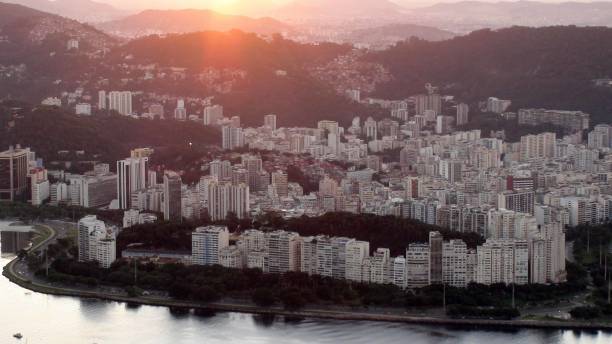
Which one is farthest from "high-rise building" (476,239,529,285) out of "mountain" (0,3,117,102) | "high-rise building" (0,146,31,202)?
"mountain" (0,3,117,102)

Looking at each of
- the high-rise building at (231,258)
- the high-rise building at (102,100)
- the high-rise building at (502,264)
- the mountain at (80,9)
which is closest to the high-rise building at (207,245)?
the high-rise building at (231,258)

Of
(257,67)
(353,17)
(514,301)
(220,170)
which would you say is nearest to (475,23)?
(353,17)

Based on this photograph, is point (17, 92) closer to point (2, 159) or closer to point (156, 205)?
point (2, 159)

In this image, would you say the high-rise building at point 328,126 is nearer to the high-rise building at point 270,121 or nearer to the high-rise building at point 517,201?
the high-rise building at point 270,121

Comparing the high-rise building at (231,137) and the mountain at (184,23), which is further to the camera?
the mountain at (184,23)

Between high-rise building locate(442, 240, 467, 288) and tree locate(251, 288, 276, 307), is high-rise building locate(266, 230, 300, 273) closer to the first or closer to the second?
tree locate(251, 288, 276, 307)

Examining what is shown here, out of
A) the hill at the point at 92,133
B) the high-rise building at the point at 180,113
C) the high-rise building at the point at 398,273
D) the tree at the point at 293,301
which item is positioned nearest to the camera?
the tree at the point at 293,301
